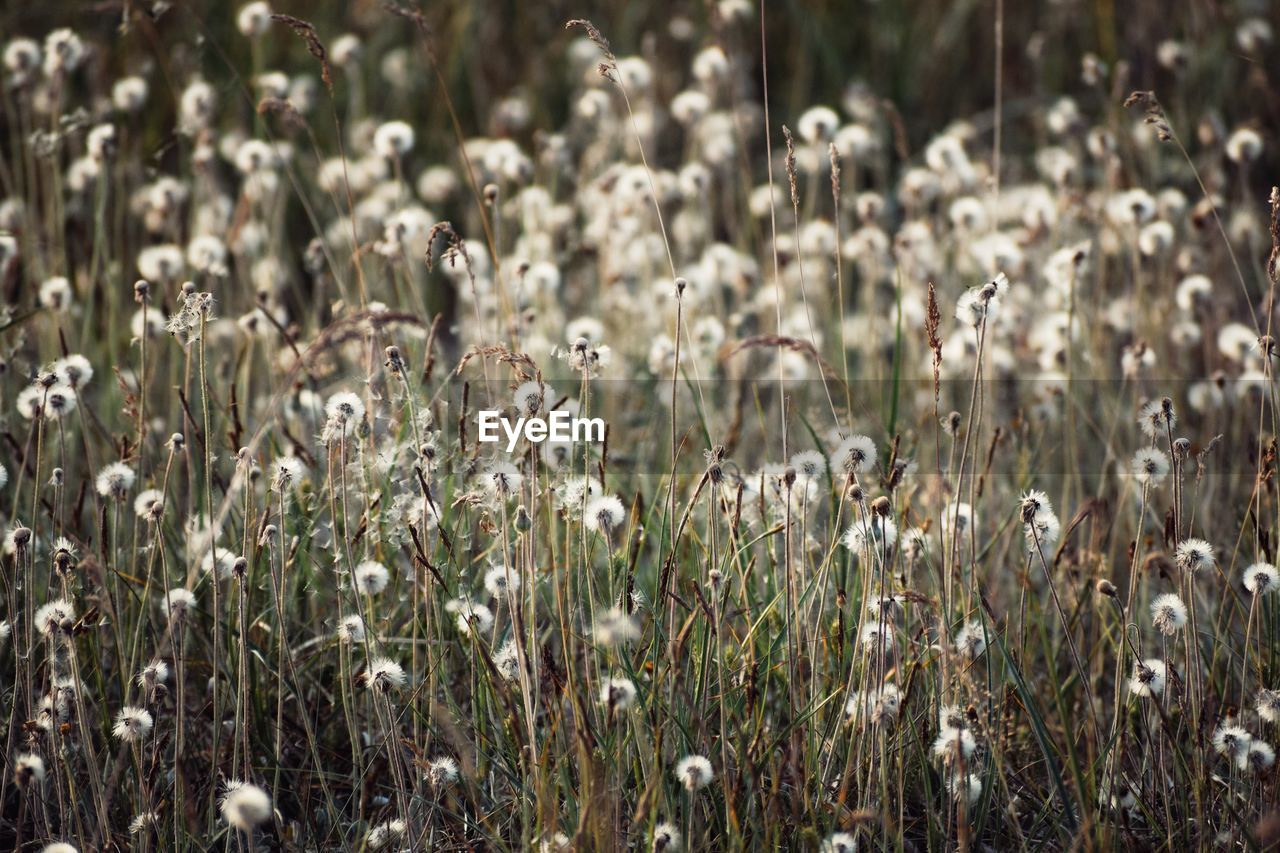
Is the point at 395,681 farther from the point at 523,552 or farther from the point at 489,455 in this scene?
the point at 489,455

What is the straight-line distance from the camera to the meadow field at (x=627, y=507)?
166 cm

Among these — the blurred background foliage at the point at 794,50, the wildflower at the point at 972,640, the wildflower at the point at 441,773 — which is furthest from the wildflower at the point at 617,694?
the blurred background foliage at the point at 794,50

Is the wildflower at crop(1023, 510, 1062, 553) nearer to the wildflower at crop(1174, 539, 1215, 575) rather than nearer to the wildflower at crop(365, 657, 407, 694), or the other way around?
the wildflower at crop(1174, 539, 1215, 575)

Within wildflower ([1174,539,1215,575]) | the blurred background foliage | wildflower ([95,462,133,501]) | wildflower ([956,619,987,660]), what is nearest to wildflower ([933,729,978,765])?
wildflower ([956,619,987,660])

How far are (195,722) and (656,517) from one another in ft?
2.94

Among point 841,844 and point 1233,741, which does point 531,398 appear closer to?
point 841,844

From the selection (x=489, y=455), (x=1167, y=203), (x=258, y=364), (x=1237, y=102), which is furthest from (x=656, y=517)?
(x=1237, y=102)

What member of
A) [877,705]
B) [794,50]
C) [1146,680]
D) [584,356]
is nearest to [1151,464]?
[1146,680]

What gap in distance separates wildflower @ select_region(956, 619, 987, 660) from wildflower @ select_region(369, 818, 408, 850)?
2.71 ft

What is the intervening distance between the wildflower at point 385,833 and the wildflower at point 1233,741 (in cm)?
113

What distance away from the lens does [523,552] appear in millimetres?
1710

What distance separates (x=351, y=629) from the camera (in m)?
1.74

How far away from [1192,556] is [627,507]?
1.05 m

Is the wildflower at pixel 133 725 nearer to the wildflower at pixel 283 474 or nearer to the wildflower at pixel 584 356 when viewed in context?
the wildflower at pixel 283 474
